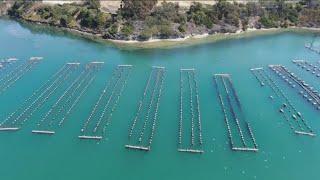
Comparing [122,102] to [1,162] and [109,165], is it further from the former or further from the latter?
[1,162]

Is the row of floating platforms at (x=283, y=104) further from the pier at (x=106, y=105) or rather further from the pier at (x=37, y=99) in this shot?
the pier at (x=37, y=99)

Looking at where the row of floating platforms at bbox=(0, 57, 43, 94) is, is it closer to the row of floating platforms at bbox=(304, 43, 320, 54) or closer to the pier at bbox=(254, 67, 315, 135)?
the pier at bbox=(254, 67, 315, 135)

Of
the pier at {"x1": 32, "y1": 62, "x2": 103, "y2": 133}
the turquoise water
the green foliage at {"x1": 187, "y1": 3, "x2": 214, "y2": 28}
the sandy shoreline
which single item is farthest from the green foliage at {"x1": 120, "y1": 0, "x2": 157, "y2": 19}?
the pier at {"x1": 32, "y1": 62, "x2": 103, "y2": 133}

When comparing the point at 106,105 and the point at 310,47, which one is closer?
the point at 106,105

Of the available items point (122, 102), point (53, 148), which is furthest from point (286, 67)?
point (53, 148)

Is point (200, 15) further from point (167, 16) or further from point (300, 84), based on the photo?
point (300, 84)

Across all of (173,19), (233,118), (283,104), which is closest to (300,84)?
(283,104)
